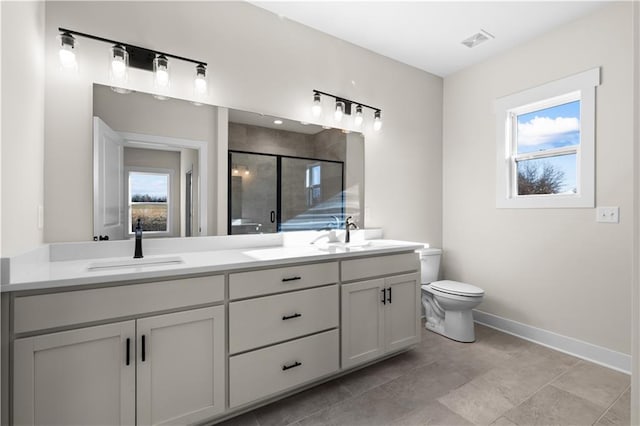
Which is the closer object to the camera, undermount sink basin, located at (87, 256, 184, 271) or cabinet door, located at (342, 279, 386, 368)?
undermount sink basin, located at (87, 256, 184, 271)

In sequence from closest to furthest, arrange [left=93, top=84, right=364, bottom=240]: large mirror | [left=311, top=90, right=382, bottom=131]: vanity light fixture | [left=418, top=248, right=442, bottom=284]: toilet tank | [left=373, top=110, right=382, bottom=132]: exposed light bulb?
[left=93, top=84, right=364, bottom=240]: large mirror, [left=311, top=90, right=382, bottom=131]: vanity light fixture, [left=373, top=110, right=382, bottom=132]: exposed light bulb, [left=418, top=248, right=442, bottom=284]: toilet tank

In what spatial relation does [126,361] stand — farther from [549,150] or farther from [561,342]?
[549,150]

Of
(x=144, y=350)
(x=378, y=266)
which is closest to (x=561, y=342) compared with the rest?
(x=378, y=266)

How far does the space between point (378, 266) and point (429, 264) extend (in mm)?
1212

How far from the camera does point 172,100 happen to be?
190 cm

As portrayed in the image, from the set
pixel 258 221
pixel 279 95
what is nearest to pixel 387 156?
pixel 279 95

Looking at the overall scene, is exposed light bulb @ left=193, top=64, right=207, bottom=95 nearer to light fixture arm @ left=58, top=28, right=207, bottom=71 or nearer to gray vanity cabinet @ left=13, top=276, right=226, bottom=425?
light fixture arm @ left=58, top=28, right=207, bottom=71

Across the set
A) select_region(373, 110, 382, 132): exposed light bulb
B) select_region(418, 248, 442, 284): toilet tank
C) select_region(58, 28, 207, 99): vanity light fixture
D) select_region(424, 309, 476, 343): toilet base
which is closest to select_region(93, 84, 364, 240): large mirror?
select_region(58, 28, 207, 99): vanity light fixture

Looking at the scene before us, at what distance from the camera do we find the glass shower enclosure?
6.92ft

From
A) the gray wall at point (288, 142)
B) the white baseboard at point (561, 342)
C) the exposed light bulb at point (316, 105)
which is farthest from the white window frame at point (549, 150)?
the exposed light bulb at point (316, 105)

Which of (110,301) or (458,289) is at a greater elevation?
(110,301)

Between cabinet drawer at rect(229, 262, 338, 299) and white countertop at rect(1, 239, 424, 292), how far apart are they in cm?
5

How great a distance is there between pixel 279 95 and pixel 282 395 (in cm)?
212

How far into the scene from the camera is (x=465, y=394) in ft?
6.06
